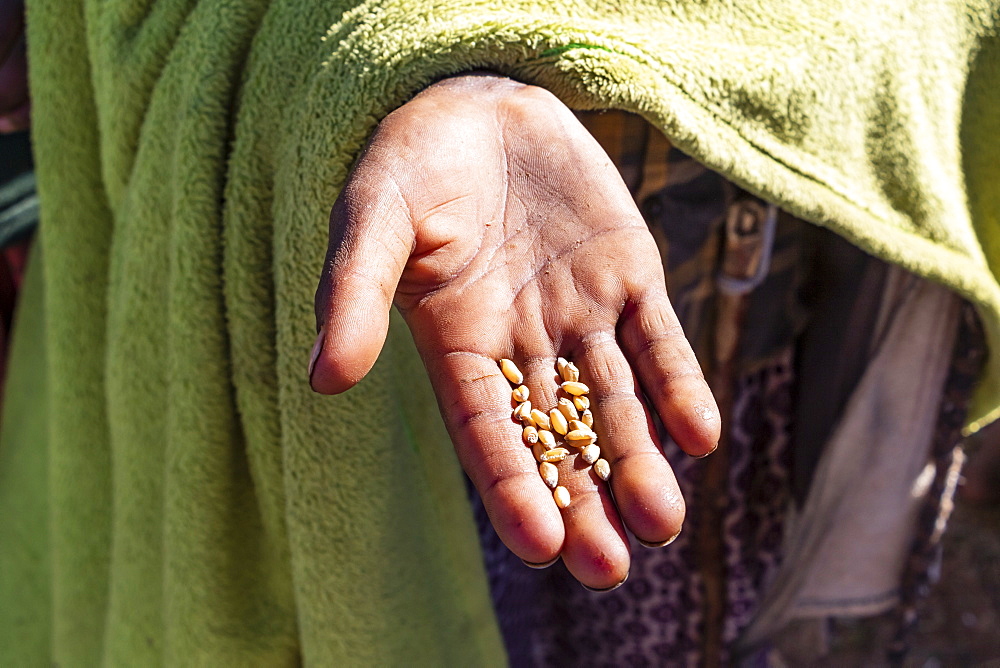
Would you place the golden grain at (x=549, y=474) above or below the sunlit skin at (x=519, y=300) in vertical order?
below

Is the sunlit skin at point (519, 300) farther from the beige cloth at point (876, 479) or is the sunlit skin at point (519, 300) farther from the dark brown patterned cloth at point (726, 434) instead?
the beige cloth at point (876, 479)

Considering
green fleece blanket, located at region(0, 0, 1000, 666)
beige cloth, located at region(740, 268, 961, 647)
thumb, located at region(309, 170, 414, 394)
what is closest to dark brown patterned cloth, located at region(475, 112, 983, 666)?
beige cloth, located at region(740, 268, 961, 647)

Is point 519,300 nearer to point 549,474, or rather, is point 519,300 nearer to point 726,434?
point 549,474

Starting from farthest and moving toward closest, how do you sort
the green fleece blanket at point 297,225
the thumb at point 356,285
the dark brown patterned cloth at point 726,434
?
the dark brown patterned cloth at point 726,434 → the green fleece blanket at point 297,225 → the thumb at point 356,285

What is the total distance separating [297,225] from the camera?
540mm

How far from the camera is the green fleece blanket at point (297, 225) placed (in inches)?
21.5

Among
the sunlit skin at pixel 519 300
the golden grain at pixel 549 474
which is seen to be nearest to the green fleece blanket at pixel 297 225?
the sunlit skin at pixel 519 300

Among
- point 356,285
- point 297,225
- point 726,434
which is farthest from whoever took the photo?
point 726,434

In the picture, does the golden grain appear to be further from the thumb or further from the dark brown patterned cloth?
the dark brown patterned cloth

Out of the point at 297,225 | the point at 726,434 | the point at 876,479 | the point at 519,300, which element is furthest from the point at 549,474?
the point at 876,479

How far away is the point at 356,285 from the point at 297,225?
0.14 m

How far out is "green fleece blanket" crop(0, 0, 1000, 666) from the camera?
21.5 inches

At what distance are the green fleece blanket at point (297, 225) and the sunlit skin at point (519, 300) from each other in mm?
56

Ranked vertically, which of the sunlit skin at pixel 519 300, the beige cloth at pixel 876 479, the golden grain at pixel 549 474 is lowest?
the beige cloth at pixel 876 479
